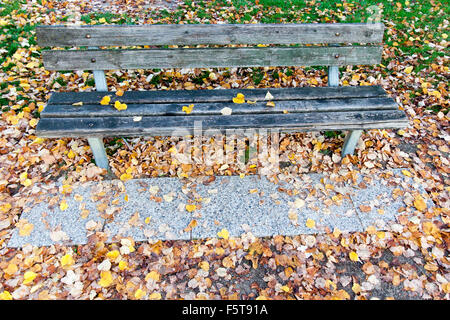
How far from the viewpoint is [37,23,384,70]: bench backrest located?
2.66m

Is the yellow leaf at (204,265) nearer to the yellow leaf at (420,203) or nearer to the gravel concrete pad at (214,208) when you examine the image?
the gravel concrete pad at (214,208)

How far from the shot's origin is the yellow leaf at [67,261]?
2301 millimetres

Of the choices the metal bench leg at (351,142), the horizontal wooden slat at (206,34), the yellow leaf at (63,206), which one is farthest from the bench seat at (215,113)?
the yellow leaf at (63,206)

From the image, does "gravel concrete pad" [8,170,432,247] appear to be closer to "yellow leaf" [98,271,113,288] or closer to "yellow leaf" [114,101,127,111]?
"yellow leaf" [98,271,113,288]

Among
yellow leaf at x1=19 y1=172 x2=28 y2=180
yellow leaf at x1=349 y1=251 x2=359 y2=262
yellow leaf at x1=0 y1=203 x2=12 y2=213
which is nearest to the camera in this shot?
yellow leaf at x1=349 y1=251 x2=359 y2=262

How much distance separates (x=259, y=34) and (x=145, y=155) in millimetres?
1439

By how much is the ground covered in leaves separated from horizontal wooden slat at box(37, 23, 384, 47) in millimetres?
902

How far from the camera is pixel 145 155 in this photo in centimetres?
306

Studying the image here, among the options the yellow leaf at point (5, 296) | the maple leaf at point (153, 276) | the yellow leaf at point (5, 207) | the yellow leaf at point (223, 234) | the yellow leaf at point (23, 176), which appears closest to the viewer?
the yellow leaf at point (5, 296)

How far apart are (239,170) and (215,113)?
588 millimetres

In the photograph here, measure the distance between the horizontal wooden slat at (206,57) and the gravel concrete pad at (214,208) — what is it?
98cm

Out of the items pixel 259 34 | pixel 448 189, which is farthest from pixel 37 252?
pixel 448 189

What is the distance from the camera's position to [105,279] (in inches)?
87.5

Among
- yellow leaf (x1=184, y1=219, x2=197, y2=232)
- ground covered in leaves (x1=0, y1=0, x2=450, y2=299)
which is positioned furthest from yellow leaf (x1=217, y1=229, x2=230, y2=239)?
yellow leaf (x1=184, y1=219, x2=197, y2=232)
